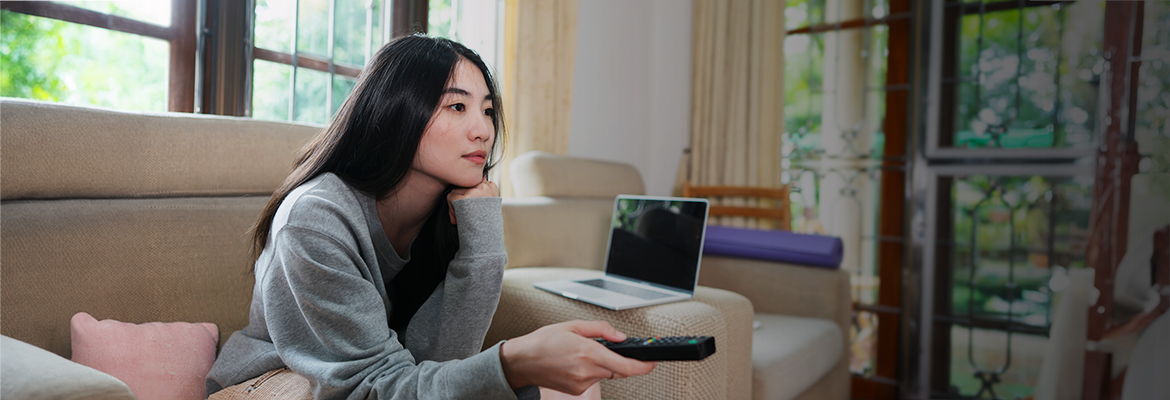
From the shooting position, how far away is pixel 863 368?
2.71m

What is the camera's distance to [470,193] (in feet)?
3.23

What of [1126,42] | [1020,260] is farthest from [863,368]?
[1126,42]

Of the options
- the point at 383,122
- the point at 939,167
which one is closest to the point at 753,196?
the point at 939,167

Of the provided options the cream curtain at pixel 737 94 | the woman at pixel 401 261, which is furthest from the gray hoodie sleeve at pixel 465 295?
the cream curtain at pixel 737 94

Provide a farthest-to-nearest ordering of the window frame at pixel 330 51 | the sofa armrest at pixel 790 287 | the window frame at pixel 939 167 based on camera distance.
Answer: the window frame at pixel 939 167
the sofa armrest at pixel 790 287
the window frame at pixel 330 51

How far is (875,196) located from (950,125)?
16.0 inches

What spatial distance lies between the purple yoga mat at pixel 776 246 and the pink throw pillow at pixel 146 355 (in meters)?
1.42

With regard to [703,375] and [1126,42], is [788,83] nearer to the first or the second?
[1126,42]

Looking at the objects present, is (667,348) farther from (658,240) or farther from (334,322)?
(658,240)

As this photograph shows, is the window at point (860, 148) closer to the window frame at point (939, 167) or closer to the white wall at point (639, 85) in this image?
the window frame at point (939, 167)

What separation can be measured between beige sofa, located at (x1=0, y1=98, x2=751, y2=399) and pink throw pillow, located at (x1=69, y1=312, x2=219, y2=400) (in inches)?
2.1

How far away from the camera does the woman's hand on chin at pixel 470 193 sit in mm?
980

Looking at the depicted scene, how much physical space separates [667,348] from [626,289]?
72 centimetres

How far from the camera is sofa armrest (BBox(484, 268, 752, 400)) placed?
1055 millimetres
